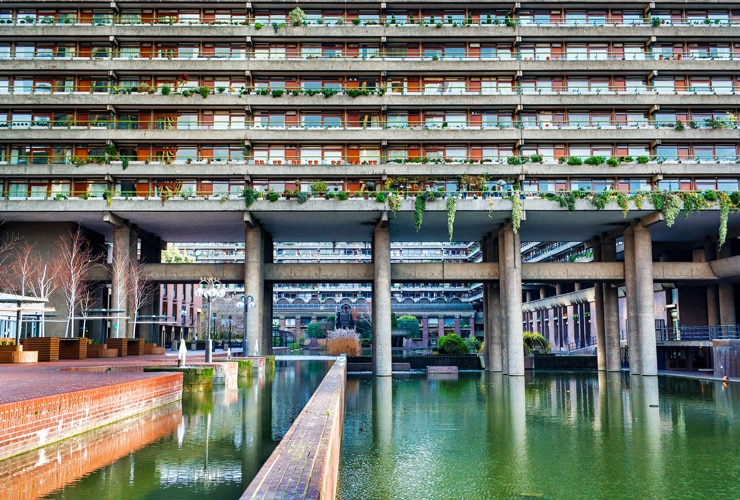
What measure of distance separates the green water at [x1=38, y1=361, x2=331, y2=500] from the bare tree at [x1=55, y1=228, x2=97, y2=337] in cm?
2766

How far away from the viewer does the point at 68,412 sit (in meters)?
14.6

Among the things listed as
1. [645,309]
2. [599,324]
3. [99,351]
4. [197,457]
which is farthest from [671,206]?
[197,457]

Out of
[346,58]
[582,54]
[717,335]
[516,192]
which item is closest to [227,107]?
[346,58]

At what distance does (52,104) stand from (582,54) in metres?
37.5

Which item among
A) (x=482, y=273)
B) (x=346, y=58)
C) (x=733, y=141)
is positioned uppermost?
(x=346, y=58)

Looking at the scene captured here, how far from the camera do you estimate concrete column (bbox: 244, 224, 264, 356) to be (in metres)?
47.5

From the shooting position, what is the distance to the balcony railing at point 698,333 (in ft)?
169

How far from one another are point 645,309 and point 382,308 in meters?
18.3

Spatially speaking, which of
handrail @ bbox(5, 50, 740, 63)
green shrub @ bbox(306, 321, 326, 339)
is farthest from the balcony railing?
green shrub @ bbox(306, 321, 326, 339)

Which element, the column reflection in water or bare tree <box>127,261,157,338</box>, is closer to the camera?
the column reflection in water

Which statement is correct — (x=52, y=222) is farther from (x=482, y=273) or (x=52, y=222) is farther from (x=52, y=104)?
(x=482, y=273)

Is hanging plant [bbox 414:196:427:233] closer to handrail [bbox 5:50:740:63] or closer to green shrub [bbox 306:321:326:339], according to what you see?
handrail [bbox 5:50:740:63]

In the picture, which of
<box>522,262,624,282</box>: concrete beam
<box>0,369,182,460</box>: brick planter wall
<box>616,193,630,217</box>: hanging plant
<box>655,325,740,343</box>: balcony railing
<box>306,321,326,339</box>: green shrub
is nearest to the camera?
<box>0,369,182,460</box>: brick planter wall

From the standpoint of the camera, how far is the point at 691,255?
197 feet
